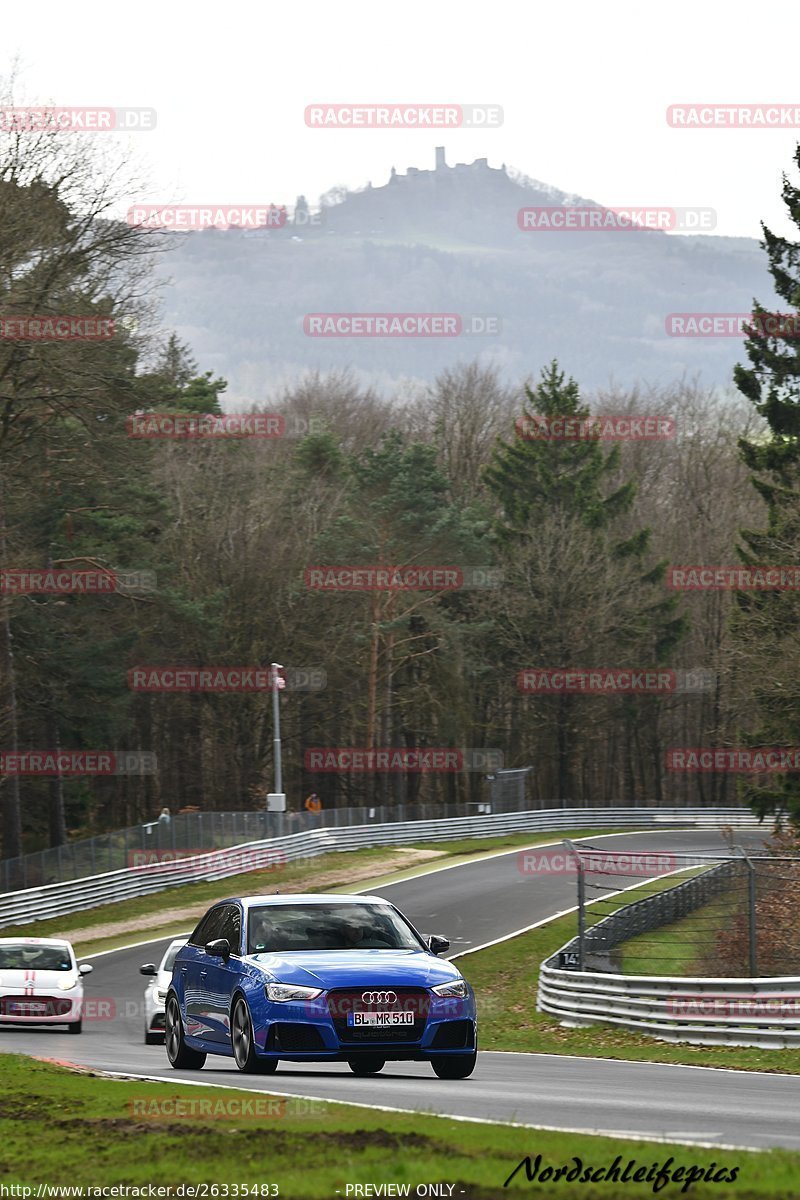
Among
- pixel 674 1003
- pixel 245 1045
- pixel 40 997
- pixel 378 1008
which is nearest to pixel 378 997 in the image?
pixel 378 1008

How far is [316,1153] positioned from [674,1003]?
14.1 metres

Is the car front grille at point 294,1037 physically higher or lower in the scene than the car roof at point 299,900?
lower

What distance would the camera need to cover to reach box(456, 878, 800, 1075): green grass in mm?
18828

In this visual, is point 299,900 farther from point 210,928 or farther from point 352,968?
point 352,968

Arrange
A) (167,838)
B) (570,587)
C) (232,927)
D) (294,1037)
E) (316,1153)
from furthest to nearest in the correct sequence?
(570,587) < (167,838) < (232,927) < (294,1037) < (316,1153)

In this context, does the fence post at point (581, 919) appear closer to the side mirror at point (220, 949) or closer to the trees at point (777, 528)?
the side mirror at point (220, 949)

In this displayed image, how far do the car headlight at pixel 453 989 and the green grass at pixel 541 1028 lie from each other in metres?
4.73

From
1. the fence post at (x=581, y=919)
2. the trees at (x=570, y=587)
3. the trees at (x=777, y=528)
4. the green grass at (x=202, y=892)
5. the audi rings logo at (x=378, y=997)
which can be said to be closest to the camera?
the audi rings logo at (x=378, y=997)

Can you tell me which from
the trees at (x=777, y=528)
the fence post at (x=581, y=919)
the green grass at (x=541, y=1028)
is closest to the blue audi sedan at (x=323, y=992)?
the green grass at (x=541, y=1028)

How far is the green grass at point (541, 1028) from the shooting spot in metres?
18.8

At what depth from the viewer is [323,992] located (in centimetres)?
1273

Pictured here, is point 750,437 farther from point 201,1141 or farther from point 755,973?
point 201,1141

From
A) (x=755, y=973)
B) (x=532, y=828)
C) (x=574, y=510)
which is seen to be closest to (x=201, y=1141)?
(x=755, y=973)

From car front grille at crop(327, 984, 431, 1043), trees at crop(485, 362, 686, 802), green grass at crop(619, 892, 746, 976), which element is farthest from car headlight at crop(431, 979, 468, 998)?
trees at crop(485, 362, 686, 802)
